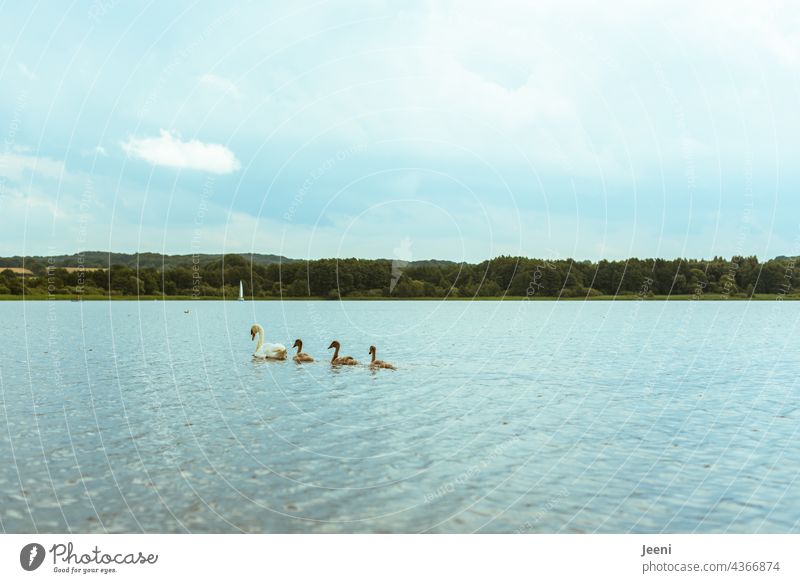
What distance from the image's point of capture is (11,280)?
144 metres

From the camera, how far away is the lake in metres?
12.4

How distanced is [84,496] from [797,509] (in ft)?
44.0
